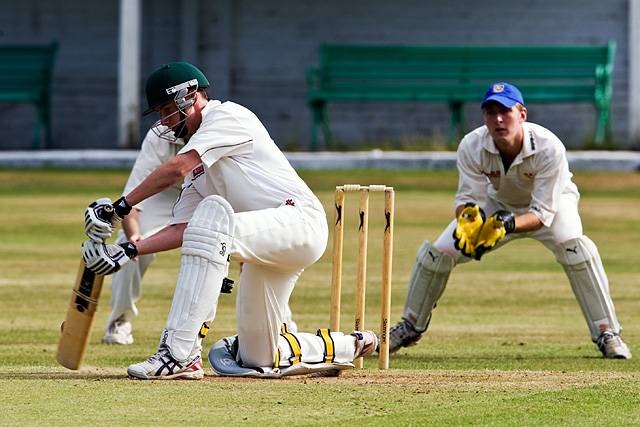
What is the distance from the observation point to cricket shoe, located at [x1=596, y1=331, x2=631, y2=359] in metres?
7.38

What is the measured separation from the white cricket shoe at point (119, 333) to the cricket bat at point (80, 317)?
1.73 meters

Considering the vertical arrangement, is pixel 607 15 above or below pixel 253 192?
above

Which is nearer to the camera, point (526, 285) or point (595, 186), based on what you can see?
point (526, 285)

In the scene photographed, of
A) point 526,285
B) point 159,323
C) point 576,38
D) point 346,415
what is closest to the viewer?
point 346,415

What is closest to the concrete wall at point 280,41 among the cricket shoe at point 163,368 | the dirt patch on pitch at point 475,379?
the dirt patch on pitch at point 475,379

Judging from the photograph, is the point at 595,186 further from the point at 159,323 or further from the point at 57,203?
the point at 159,323

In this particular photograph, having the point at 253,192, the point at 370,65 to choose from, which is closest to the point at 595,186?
the point at 370,65

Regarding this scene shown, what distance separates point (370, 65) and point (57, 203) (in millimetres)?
5461

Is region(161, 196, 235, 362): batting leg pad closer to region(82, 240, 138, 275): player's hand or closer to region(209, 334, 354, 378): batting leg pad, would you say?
region(82, 240, 138, 275): player's hand

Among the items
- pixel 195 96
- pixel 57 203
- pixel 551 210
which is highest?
pixel 195 96

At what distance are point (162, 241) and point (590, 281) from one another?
2.67 metres

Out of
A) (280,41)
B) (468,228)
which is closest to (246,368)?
(468,228)

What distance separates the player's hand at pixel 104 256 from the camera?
5.66m

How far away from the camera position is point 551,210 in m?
7.35
